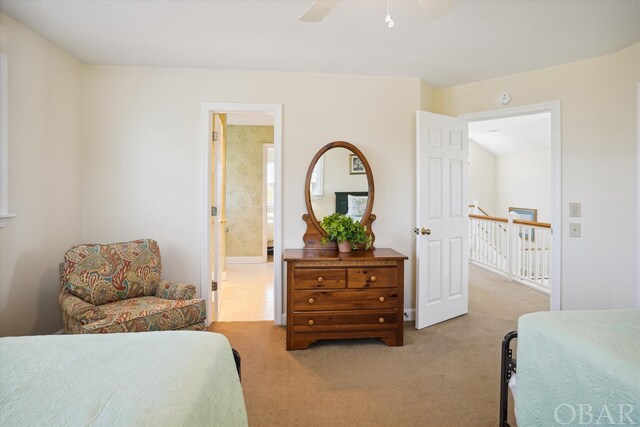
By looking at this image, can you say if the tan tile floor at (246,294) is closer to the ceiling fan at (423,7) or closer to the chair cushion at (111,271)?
the chair cushion at (111,271)

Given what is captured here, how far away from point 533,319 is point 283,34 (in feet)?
7.57

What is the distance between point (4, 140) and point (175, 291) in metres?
1.47

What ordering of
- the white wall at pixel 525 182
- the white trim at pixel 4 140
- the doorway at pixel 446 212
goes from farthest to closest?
the white wall at pixel 525 182 < the doorway at pixel 446 212 < the white trim at pixel 4 140

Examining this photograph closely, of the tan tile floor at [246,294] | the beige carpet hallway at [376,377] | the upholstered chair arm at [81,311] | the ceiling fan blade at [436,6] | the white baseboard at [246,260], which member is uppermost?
the ceiling fan blade at [436,6]

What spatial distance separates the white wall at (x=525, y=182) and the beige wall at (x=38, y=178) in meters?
8.17

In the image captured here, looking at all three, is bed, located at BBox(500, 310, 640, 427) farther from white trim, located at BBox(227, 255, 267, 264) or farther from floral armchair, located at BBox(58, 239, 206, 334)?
white trim, located at BBox(227, 255, 267, 264)

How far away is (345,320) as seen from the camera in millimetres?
2752

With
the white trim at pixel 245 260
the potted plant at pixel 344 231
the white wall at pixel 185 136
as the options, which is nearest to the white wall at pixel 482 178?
the white trim at pixel 245 260

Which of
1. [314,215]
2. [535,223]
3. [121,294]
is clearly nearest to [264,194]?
[314,215]

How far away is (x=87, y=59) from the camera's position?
9.71ft

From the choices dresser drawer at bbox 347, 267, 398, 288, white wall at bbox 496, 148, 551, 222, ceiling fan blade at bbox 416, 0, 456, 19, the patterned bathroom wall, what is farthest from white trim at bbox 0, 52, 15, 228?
white wall at bbox 496, 148, 551, 222

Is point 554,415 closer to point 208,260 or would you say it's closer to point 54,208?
point 208,260

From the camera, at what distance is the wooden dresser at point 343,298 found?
2.71m

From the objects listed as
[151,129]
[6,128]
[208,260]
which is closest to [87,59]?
[151,129]
